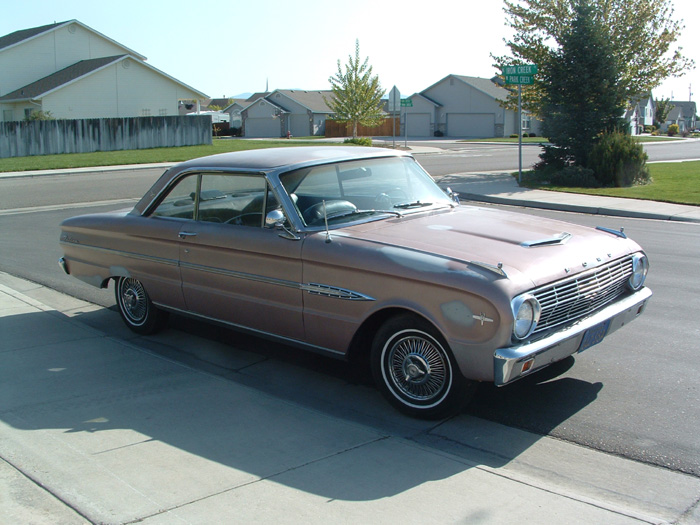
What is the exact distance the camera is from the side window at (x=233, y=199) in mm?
5539

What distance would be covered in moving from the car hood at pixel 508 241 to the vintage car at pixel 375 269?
0.02 meters

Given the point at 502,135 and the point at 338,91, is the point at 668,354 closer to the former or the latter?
the point at 338,91

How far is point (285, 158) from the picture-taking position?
5.73 metres

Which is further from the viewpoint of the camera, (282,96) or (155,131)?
(282,96)

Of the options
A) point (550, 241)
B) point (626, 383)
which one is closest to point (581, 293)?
point (550, 241)

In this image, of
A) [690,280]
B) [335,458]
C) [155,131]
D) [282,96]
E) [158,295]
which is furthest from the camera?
[282,96]

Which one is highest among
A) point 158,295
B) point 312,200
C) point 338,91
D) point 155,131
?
point 338,91

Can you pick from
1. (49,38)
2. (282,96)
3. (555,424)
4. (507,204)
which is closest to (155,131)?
(49,38)

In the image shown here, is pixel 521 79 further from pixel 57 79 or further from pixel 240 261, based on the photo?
pixel 57 79

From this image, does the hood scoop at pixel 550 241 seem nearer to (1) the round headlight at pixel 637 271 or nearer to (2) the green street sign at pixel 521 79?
(1) the round headlight at pixel 637 271

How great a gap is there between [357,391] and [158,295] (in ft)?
7.11

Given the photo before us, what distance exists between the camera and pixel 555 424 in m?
4.59

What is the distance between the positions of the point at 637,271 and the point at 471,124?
61.7 metres

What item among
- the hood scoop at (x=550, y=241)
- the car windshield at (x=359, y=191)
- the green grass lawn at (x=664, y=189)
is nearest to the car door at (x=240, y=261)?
the car windshield at (x=359, y=191)
